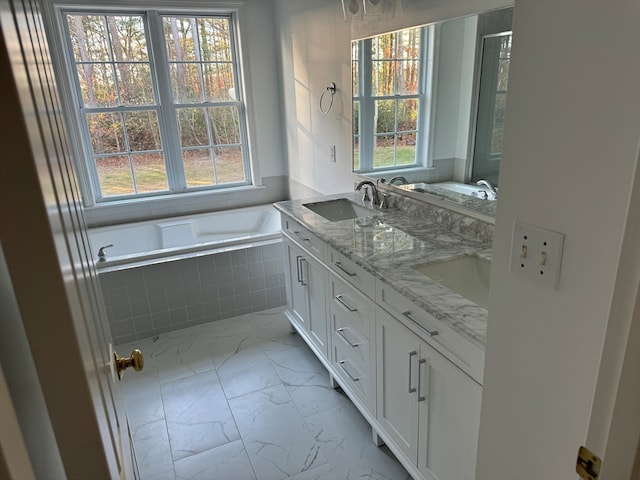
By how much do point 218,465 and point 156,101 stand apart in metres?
3.13

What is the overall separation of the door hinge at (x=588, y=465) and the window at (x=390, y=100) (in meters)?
1.85

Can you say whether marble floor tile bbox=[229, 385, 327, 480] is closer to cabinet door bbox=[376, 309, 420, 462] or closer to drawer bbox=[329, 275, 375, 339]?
cabinet door bbox=[376, 309, 420, 462]

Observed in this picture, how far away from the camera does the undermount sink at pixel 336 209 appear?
2731 mm

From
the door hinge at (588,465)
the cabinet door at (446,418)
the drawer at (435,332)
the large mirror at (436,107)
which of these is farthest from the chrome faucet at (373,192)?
the door hinge at (588,465)

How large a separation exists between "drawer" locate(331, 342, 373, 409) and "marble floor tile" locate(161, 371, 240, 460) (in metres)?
0.59

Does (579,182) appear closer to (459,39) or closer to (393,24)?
(459,39)

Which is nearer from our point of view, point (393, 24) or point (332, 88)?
point (393, 24)

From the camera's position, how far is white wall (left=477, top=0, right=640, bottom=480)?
0.67m

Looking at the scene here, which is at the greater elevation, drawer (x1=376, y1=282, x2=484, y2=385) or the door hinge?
the door hinge

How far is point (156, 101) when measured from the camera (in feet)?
12.7

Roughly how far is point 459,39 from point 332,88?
3.98 ft

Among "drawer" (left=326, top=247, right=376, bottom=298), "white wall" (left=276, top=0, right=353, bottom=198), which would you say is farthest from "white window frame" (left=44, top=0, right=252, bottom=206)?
"drawer" (left=326, top=247, right=376, bottom=298)

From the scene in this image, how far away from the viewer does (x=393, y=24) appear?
2.37 meters

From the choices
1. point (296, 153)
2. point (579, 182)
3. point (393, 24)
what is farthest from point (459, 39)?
point (296, 153)
